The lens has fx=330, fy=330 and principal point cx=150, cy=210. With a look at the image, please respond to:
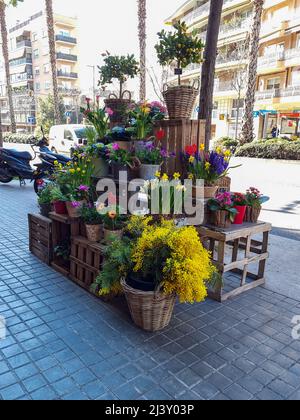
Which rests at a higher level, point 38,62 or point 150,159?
point 38,62

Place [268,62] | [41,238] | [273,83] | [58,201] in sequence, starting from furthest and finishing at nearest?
1. [273,83]
2. [268,62]
3. [41,238]
4. [58,201]

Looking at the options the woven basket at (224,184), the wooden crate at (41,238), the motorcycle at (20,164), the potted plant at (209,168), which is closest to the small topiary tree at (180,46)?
the potted plant at (209,168)

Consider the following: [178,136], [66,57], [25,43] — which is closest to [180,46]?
[178,136]

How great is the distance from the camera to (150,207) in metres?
3.14

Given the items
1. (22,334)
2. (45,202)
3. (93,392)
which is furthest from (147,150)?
(93,392)

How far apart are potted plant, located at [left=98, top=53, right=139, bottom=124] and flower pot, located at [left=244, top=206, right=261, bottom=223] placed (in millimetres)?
1870

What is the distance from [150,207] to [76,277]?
1124 millimetres

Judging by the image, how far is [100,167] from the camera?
12.6ft

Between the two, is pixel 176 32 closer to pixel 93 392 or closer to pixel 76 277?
pixel 76 277

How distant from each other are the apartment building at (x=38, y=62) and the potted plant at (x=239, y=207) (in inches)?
1445

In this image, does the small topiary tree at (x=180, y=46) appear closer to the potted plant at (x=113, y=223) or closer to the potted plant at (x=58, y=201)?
the potted plant at (x=113, y=223)

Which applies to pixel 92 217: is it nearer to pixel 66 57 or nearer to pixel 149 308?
pixel 149 308

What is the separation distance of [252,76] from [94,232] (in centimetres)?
1604

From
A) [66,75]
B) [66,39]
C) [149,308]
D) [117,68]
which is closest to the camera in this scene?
[149,308]
